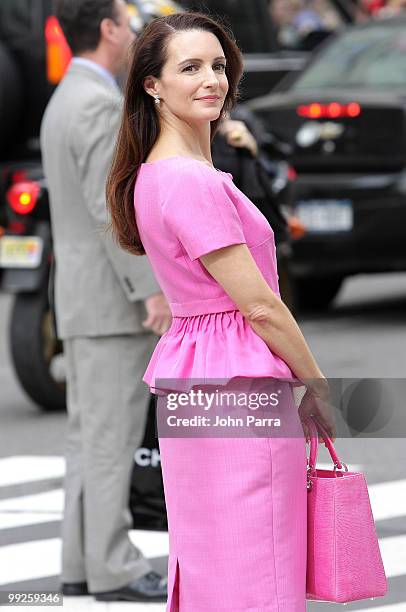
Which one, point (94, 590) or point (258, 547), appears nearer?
point (258, 547)

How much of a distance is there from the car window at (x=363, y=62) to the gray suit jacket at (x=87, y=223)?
5897mm

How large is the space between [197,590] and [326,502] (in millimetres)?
317

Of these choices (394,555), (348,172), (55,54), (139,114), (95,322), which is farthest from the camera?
(348,172)

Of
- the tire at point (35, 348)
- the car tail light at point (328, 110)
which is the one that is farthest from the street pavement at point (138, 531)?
the car tail light at point (328, 110)

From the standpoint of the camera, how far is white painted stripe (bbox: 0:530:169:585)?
5.54 m

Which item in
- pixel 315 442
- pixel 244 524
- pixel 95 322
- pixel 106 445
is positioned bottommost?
pixel 106 445

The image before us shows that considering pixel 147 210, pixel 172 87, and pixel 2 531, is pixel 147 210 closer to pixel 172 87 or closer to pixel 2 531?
pixel 172 87

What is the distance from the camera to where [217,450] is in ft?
10.8

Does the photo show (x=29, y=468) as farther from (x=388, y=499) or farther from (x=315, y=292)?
(x=315, y=292)

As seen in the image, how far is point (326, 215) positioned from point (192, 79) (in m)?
6.96

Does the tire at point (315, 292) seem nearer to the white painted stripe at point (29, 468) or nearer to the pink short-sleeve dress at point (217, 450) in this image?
the white painted stripe at point (29, 468)

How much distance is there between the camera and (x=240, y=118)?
18.7ft

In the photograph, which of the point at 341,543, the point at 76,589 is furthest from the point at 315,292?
the point at 341,543

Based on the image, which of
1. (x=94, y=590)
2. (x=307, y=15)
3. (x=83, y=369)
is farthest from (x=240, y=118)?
(x=307, y=15)
